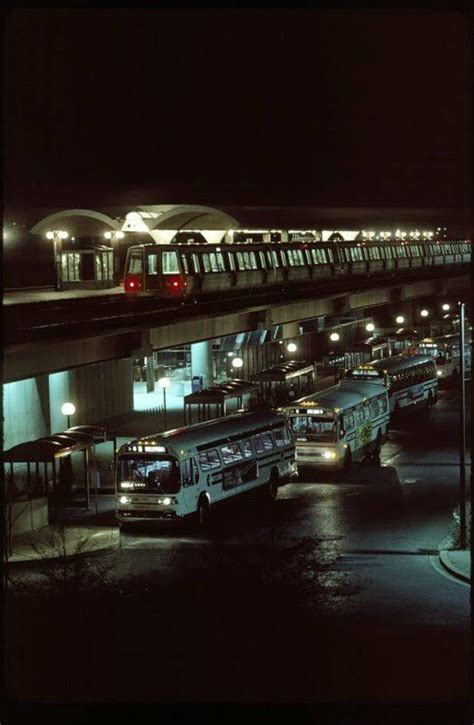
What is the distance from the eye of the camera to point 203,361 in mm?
59250

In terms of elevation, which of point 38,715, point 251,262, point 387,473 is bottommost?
point 387,473

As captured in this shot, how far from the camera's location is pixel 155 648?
16.3m

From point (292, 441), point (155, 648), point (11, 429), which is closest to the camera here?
point (155, 648)

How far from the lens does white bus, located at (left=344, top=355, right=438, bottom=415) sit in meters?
47.7

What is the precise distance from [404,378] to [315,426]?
50.4 ft

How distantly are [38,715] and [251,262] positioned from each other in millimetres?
54083

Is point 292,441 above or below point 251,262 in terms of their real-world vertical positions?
below

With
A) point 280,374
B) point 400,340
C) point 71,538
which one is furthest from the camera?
point 400,340

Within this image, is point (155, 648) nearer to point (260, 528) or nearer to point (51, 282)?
point (260, 528)

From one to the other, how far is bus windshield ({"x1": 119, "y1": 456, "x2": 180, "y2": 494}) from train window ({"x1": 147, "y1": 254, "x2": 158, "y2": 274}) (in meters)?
23.7

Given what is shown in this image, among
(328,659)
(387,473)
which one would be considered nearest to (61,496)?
(387,473)

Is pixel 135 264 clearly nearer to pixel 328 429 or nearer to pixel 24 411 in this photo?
pixel 24 411

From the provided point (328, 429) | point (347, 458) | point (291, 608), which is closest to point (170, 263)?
point (328, 429)

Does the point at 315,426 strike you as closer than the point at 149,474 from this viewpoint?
No
